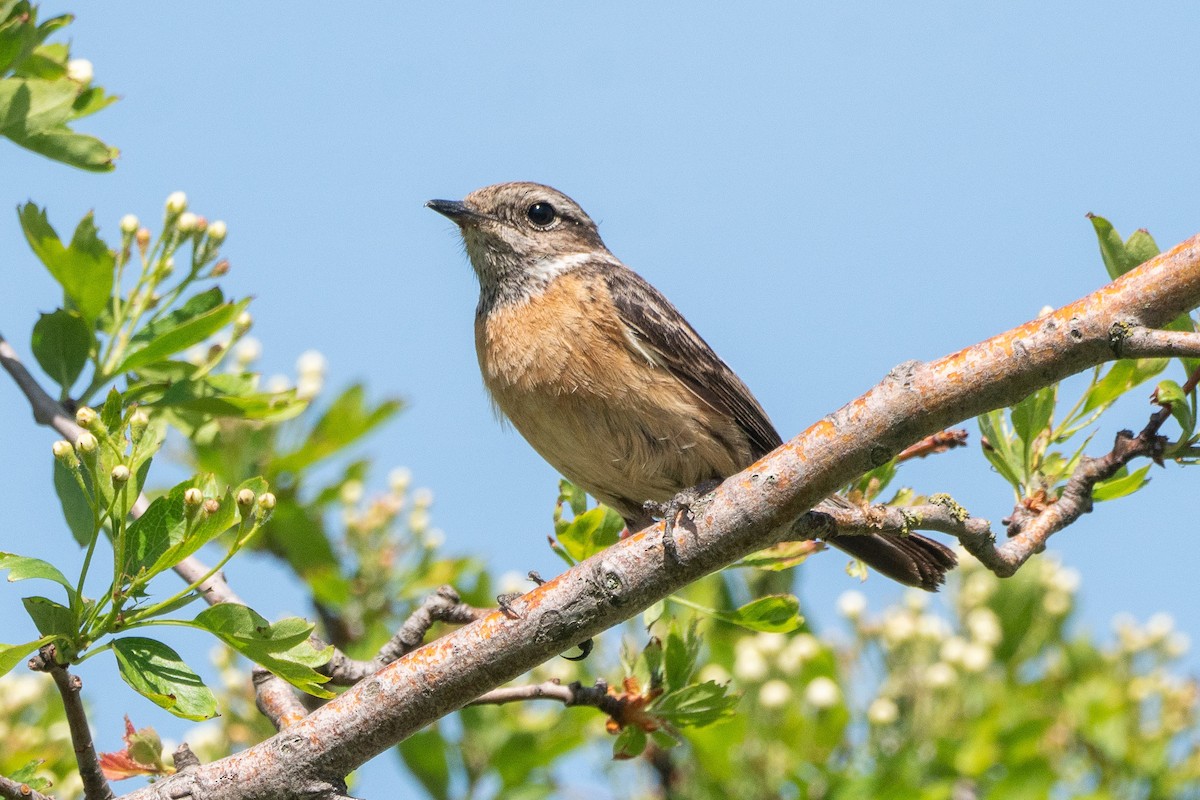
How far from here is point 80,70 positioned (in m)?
4.91

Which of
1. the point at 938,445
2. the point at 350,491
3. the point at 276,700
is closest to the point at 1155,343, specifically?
the point at 938,445

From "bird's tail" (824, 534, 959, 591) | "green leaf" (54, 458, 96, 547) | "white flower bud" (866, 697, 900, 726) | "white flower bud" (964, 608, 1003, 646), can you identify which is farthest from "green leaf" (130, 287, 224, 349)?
"white flower bud" (964, 608, 1003, 646)

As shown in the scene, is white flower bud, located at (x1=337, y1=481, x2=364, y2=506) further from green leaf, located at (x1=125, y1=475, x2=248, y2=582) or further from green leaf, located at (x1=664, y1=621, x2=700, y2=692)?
green leaf, located at (x1=125, y1=475, x2=248, y2=582)

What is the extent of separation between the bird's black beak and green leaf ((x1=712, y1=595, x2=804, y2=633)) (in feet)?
10.3

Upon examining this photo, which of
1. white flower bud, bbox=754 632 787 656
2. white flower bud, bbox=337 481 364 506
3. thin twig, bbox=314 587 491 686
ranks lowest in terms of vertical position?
white flower bud, bbox=754 632 787 656

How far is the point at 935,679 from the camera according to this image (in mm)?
6410

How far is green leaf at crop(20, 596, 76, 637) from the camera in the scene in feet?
10.8

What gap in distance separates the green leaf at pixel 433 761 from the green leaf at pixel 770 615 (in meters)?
2.10

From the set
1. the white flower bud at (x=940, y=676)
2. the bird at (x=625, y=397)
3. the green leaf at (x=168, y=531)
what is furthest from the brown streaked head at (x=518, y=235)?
the green leaf at (x=168, y=531)

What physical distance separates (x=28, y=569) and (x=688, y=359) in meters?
3.29

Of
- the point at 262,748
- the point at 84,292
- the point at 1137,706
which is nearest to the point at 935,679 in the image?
the point at 1137,706

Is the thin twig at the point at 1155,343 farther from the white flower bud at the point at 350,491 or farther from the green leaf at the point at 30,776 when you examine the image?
the white flower bud at the point at 350,491

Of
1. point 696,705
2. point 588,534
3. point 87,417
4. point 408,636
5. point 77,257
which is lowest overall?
point 696,705

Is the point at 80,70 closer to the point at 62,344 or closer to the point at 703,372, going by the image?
the point at 62,344
